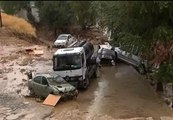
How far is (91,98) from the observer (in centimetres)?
2425

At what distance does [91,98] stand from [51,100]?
2899mm

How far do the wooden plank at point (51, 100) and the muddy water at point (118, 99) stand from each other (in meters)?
0.29

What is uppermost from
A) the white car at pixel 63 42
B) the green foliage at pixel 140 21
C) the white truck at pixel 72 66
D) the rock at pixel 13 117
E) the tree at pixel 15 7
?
Result: the green foliage at pixel 140 21

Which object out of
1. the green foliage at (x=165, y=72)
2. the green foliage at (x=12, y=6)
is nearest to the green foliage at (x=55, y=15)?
the green foliage at (x=12, y=6)

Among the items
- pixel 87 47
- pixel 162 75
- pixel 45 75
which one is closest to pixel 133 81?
pixel 87 47

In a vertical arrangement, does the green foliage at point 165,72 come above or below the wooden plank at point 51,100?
above

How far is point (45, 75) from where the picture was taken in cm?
2370

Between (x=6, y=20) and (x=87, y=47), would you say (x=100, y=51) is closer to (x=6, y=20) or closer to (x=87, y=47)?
(x=87, y=47)

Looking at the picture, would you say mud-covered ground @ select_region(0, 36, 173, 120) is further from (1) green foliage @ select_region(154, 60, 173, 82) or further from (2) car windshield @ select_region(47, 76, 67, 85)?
(1) green foliage @ select_region(154, 60, 173, 82)

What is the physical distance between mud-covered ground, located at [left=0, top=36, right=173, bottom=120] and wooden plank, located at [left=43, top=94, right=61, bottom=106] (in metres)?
0.28

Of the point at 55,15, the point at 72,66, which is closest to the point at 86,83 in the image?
the point at 72,66

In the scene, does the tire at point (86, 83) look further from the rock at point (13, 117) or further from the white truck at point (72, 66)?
the rock at point (13, 117)

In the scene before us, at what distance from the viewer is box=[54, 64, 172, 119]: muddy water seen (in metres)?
21.7

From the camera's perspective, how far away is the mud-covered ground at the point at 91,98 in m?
21.0
